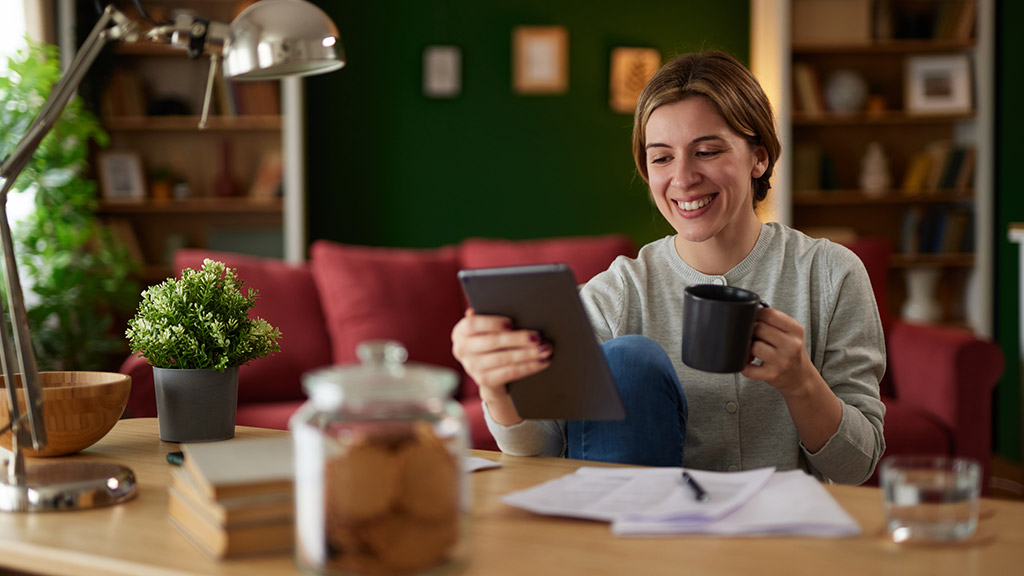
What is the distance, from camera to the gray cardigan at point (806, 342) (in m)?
1.45

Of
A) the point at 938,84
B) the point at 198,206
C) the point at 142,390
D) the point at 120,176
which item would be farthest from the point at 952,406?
the point at 120,176

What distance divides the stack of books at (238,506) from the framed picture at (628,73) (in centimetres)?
386

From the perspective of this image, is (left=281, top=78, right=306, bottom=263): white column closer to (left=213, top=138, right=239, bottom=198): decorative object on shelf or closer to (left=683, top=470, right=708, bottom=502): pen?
(left=213, top=138, right=239, bottom=198): decorative object on shelf

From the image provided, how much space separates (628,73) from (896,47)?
1.22m

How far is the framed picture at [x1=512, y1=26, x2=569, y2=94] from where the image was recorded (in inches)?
179

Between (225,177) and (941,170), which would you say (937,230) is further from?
(225,177)

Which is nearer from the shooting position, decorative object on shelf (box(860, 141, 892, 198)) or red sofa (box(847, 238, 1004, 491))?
red sofa (box(847, 238, 1004, 491))

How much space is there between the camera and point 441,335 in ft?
10.4

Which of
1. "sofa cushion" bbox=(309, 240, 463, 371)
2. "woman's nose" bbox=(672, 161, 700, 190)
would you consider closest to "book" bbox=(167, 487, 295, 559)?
"woman's nose" bbox=(672, 161, 700, 190)

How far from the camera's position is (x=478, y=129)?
462 cm

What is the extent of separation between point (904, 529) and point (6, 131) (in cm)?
320

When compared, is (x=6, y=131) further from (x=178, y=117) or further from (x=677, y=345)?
(x=677, y=345)

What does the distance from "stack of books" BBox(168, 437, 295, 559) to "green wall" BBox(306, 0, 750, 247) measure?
12.3ft

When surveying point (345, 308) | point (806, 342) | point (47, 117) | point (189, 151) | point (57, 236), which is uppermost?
point (189, 151)
